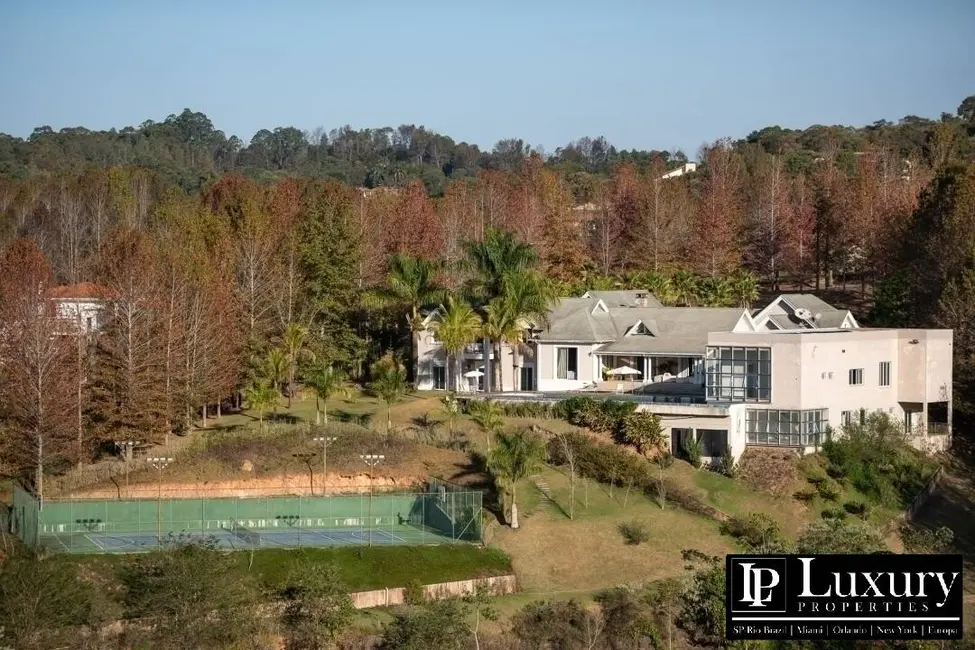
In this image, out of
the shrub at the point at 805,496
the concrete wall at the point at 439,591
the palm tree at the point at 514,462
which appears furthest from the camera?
the shrub at the point at 805,496

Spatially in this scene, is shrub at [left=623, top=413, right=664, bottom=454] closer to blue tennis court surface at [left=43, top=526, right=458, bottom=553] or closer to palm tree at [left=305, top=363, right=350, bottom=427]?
blue tennis court surface at [left=43, top=526, right=458, bottom=553]

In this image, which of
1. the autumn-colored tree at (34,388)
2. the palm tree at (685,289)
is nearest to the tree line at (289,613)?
the autumn-colored tree at (34,388)

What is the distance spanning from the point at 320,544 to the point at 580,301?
2164cm

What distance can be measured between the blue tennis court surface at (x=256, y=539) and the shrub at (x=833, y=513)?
11.1 m

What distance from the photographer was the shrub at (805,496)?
44250mm

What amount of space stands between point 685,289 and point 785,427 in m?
20.6

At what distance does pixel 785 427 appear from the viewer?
156 feet

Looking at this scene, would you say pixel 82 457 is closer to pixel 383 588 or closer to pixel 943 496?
pixel 383 588

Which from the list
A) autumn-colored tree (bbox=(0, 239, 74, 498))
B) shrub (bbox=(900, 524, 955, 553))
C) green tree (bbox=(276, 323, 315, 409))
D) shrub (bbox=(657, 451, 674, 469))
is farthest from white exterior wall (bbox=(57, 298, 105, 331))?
shrub (bbox=(900, 524, 955, 553))

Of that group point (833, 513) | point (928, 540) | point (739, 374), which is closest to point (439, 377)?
point (739, 374)

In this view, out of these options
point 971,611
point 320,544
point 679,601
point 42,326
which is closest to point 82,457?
point 42,326

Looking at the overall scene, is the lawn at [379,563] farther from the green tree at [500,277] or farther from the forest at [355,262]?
the green tree at [500,277]

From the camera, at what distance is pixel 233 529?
4184 centimetres

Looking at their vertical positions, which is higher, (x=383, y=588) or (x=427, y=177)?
(x=427, y=177)
